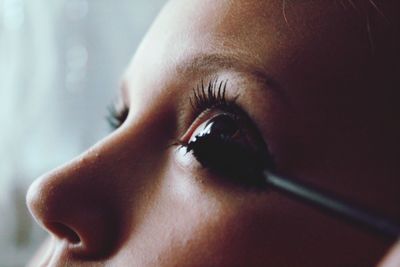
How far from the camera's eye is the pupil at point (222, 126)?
0.49 m

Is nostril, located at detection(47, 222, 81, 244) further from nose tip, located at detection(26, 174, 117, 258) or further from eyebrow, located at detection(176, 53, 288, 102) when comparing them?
eyebrow, located at detection(176, 53, 288, 102)

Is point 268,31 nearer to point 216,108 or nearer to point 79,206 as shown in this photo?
point 216,108

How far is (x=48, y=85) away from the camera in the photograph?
1043mm

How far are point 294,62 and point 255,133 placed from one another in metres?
0.06

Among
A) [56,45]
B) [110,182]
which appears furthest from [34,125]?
[110,182]

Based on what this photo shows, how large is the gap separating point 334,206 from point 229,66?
146 mm

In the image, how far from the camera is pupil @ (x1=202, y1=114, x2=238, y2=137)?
0.49 m

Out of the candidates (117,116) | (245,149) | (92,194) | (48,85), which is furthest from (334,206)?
(48,85)

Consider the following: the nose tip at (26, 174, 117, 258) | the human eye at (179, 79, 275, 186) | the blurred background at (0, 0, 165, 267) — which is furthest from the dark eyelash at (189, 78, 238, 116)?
the blurred background at (0, 0, 165, 267)

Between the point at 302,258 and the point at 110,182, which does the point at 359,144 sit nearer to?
the point at 302,258

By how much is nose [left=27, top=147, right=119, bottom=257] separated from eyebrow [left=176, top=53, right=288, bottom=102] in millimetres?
109

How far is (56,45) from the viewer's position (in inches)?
41.2

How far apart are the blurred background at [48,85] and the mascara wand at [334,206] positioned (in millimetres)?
625

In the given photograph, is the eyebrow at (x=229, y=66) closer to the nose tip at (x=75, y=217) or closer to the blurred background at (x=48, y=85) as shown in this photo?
the nose tip at (x=75, y=217)
